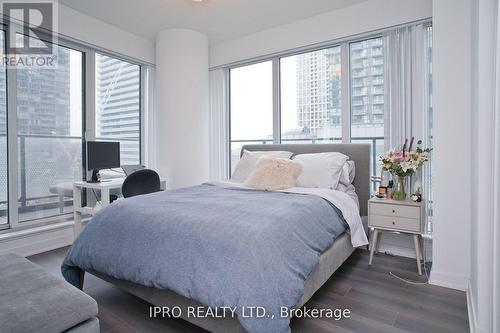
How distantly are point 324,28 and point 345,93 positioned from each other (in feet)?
2.73

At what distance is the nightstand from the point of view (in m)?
2.34

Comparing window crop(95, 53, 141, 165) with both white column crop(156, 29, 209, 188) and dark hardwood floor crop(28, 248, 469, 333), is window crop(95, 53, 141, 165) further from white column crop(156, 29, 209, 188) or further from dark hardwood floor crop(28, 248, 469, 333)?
dark hardwood floor crop(28, 248, 469, 333)

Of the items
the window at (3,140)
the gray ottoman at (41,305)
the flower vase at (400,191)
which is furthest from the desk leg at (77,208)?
the flower vase at (400,191)

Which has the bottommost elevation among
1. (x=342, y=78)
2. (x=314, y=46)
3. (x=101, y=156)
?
(x=101, y=156)

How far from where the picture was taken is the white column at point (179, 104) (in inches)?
153

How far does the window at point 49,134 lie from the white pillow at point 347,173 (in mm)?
3175

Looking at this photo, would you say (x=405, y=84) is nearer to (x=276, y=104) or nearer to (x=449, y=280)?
(x=276, y=104)

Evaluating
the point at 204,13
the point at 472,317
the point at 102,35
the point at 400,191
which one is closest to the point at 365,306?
the point at 472,317

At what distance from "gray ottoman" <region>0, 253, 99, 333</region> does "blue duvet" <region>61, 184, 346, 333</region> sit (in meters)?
0.41

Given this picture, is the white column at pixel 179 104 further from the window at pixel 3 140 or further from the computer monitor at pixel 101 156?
the window at pixel 3 140

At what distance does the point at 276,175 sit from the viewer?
8.69 feet

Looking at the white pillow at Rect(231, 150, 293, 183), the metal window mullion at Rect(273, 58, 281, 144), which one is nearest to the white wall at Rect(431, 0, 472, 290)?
the white pillow at Rect(231, 150, 293, 183)

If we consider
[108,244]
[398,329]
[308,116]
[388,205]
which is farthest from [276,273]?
[308,116]

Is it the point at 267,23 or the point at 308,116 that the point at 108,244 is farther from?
the point at 267,23
